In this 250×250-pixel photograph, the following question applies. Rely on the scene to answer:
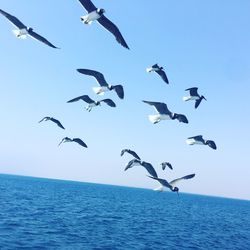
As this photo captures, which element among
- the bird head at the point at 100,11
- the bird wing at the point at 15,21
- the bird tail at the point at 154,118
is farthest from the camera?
the bird tail at the point at 154,118

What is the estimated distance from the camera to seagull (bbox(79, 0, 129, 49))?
18.0 m

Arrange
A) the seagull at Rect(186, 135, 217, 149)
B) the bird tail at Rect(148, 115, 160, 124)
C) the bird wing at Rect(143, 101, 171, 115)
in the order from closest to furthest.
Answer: the bird wing at Rect(143, 101, 171, 115) → the bird tail at Rect(148, 115, 160, 124) → the seagull at Rect(186, 135, 217, 149)

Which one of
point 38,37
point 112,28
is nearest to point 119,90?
point 112,28

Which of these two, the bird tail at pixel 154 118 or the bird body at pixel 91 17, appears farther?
the bird tail at pixel 154 118

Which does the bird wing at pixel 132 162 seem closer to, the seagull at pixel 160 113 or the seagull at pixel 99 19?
the seagull at pixel 160 113

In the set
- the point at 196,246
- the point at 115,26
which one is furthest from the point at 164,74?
the point at 196,246

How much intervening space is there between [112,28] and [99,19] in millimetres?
805

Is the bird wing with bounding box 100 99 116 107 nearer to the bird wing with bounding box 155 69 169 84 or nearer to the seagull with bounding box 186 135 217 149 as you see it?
the bird wing with bounding box 155 69 169 84

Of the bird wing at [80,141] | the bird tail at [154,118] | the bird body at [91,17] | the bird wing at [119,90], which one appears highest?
the bird body at [91,17]

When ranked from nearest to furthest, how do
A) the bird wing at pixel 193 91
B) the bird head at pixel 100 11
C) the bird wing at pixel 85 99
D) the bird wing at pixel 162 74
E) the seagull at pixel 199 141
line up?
the bird head at pixel 100 11
the seagull at pixel 199 141
the bird wing at pixel 85 99
the bird wing at pixel 162 74
the bird wing at pixel 193 91

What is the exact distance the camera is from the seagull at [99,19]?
17989 mm

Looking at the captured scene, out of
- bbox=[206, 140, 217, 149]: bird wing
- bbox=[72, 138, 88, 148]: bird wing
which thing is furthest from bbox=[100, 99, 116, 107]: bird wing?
bbox=[206, 140, 217, 149]: bird wing

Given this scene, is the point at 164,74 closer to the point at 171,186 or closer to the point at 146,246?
the point at 171,186

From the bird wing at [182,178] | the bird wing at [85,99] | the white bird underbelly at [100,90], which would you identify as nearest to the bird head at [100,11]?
the white bird underbelly at [100,90]
